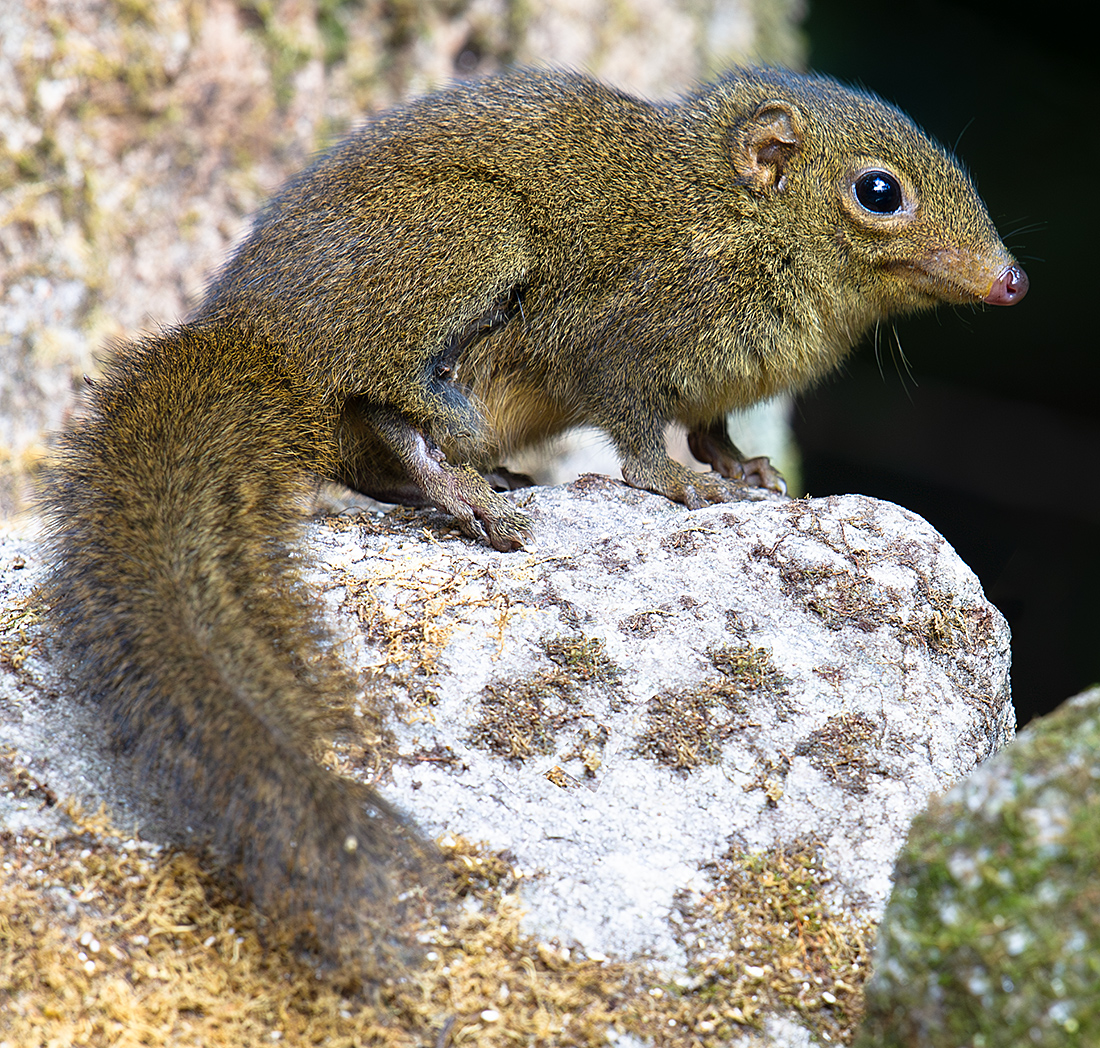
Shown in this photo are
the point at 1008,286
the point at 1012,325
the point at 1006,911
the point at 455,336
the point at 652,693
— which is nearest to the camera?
the point at 1006,911

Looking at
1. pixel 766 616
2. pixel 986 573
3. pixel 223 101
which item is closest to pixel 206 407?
pixel 766 616

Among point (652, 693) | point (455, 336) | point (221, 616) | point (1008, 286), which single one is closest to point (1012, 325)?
point (1008, 286)

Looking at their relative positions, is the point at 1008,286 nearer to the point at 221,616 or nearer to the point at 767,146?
the point at 767,146

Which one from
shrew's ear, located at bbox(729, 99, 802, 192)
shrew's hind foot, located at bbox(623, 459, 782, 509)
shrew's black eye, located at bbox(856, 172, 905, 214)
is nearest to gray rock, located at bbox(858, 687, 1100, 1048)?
shrew's hind foot, located at bbox(623, 459, 782, 509)

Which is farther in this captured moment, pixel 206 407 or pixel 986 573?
pixel 986 573

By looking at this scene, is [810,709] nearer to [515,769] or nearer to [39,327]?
[515,769]
